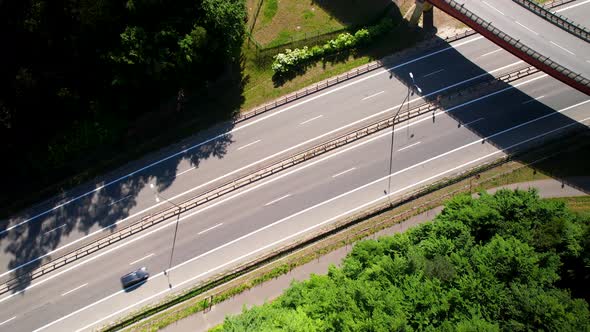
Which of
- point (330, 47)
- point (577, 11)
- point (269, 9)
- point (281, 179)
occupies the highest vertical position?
point (269, 9)

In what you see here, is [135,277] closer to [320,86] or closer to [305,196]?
[305,196]

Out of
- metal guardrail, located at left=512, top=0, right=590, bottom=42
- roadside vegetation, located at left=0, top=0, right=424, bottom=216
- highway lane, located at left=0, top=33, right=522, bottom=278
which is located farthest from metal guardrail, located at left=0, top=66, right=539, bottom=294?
roadside vegetation, located at left=0, top=0, right=424, bottom=216

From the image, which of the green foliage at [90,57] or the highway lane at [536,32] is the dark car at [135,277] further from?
the highway lane at [536,32]

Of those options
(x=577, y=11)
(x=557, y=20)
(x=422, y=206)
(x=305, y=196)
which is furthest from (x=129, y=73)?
(x=577, y=11)

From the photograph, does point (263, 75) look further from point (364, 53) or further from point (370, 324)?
point (370, 324)

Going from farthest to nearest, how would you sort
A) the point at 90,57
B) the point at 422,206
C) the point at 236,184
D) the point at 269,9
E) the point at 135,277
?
the point at 269,9 < the point at 236,184 < the point at 90,57 < the point at 422,206 < the point at 135,277

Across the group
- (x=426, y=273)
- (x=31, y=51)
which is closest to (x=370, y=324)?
(x=426, y=273)

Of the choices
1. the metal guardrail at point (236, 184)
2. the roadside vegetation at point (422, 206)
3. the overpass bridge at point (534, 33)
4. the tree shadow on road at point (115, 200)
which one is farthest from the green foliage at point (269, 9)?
the roadside vegetation at point (422, 206)

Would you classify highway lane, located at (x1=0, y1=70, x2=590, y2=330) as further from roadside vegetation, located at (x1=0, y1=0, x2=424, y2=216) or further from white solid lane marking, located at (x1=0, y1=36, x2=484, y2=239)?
roadside vegetation, located at (x1=0, y1=0, x2=424, y2=216)
